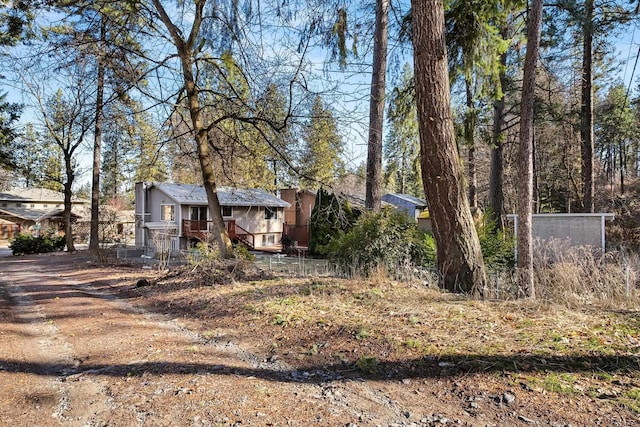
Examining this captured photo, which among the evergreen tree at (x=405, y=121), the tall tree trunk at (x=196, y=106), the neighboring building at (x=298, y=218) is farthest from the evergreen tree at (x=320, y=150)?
the neighboring building at (x=298, y=218)

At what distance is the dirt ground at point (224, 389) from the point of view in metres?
2.71

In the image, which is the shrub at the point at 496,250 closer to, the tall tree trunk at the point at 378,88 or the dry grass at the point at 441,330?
the dry grass at the point at 441,330

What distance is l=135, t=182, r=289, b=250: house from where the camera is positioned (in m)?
22.2

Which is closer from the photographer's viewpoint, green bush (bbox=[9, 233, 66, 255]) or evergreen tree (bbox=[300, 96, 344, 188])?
evergreen tree (bbox=[300, 96, 344, 188])

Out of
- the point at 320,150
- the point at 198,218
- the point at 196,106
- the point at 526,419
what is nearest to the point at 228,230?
the point at 198,218

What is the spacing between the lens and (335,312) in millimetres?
5051

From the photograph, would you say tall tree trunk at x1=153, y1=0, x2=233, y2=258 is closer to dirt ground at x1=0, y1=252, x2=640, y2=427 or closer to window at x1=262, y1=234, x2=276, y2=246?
dirt ground at x1=0, y1=252, x2=640, y2=427

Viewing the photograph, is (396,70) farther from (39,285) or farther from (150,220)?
(150,220)

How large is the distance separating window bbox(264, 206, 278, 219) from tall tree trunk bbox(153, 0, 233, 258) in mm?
17279

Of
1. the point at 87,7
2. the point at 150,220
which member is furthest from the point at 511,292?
the point at 150,220

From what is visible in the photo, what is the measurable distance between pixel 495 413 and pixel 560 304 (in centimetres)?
297

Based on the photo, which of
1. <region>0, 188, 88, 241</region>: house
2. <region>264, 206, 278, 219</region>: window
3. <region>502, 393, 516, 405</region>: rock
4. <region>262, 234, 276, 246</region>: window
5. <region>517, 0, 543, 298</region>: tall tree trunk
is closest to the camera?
<region>502, 393, 516, 405</region>: rock

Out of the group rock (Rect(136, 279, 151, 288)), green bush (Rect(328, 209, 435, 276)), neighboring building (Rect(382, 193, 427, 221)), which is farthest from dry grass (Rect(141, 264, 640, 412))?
→ neighboring building (Rect(382, 193, 427, 221))

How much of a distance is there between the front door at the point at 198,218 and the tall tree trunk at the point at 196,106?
46.0 ft
